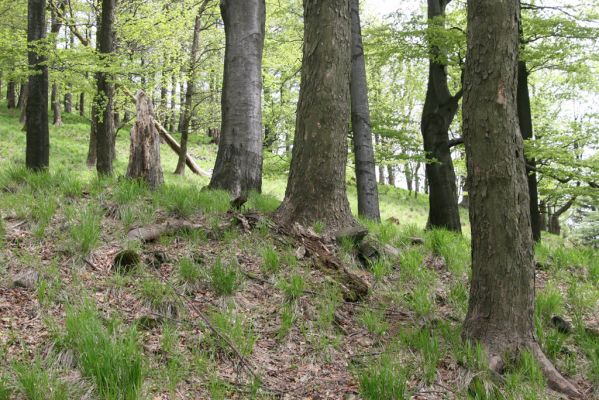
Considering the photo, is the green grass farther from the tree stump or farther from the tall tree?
the tree stump

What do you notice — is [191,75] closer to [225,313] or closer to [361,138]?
[361,138]

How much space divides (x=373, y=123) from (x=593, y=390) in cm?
779

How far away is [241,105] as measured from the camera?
742 centimetres

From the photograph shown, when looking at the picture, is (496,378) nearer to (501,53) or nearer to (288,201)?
(501,53)

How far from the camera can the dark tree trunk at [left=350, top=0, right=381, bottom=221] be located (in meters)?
8.57

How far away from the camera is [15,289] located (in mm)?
3367

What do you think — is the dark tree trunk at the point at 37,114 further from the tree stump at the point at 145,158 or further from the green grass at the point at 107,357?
the green grass at the point at 107,357

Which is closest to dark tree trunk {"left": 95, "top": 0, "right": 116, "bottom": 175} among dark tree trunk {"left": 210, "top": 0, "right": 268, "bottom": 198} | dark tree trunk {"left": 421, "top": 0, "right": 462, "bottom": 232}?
dark tree trunk {"left": 210, "top": 0, "right": 268, "bottom": 198}

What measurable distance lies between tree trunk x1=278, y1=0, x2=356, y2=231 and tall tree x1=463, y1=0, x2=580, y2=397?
81.5 inches

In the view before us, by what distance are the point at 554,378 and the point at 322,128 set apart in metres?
3.32

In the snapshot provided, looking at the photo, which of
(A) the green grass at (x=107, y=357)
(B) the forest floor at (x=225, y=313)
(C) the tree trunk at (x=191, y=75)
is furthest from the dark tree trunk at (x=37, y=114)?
(C) the tree trunk at (x=191, y=75)

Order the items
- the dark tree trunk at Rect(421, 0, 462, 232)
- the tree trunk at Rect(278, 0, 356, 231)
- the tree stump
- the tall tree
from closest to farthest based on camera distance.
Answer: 1. the tall tree
2. the tree trunk at Rect(278, 0, 356, 231)
3. the tree stump
4. the dark tree trunk at Rect(421, 0, 462, 232)

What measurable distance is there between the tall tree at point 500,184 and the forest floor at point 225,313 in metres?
0.26

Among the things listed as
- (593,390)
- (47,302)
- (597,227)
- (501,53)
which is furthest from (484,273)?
(597,227)
